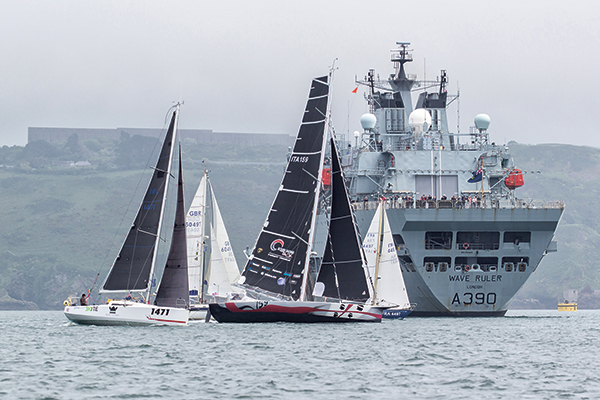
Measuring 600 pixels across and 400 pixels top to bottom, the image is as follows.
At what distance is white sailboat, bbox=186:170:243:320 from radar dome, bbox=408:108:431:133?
740 inches

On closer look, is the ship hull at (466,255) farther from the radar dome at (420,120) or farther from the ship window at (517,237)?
the radar dome at (420,120)

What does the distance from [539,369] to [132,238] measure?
24.4 meters

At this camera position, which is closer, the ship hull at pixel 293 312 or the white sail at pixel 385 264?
the ship hull at pixel 293 312

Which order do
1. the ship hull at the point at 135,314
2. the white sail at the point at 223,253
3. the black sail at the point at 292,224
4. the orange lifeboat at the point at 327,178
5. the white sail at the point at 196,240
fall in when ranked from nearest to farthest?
the ship hull at the point at 135,314 → the black sail at the point at 292,224 → the white sail at the point at 196,240 → the white sail at the point at 223,253 → the orange lifeboat at the point at 327,178

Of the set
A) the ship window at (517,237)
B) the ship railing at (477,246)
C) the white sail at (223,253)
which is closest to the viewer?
the white sail at (223,253)

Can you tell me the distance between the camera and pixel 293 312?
49.9m

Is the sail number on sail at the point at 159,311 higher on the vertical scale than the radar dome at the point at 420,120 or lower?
lower

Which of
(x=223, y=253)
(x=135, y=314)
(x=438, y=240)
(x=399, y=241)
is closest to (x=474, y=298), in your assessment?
(x=438, y=240)

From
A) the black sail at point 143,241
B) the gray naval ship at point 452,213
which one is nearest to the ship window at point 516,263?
the gray naval ship at point 452,213

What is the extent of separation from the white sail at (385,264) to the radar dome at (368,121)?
607 inches

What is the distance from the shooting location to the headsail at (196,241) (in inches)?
2410

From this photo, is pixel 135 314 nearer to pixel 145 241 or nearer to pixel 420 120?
pixel 145 241

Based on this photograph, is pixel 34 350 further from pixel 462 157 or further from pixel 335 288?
pixel 462 157

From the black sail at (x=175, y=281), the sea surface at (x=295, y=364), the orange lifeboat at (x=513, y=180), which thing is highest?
the orange lifeboat at (x=513, y=180)
